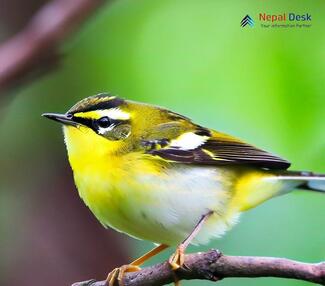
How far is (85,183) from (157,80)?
1.02ft

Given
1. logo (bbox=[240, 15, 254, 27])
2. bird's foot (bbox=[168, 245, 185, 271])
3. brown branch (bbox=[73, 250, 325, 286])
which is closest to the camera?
brown branch (bbox=[73, 250, 325, 286])

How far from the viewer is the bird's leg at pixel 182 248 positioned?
1.03m

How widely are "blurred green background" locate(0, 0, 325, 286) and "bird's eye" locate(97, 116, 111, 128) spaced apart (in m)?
0.12

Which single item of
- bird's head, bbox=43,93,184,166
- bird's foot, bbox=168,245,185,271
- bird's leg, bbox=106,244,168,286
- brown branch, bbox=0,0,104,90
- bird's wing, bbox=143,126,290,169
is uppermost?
brown branch, bbox=0,0,104,90

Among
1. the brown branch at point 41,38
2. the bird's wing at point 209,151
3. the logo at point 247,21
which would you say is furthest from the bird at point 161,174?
the brown branch at point 41,38

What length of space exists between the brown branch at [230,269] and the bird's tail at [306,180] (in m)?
0.34

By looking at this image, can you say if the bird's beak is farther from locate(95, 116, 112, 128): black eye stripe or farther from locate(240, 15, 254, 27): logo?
locate(240, 15, 254, 27): logo

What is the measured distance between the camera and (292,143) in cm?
128

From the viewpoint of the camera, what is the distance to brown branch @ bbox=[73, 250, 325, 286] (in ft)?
2.74

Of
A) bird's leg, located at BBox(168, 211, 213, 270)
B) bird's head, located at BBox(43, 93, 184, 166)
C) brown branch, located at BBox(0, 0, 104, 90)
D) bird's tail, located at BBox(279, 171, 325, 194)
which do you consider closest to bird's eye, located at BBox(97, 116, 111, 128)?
bird's head, located at BBox(43, 93, 184, 166)

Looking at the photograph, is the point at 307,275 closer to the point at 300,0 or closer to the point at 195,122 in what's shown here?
the point at 195,122

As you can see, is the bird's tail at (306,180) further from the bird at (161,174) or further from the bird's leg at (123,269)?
the bird's leg at (123,269)

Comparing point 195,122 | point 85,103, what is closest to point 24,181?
point 85,103

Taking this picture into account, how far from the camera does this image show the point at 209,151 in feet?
4.28
